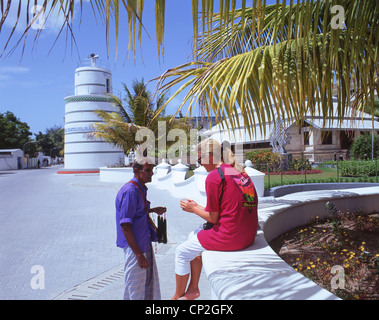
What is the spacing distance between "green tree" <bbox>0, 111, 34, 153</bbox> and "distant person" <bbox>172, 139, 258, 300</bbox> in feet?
203

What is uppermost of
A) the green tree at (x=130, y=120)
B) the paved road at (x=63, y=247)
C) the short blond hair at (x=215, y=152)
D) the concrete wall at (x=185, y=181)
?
the green tree at (x=130, y=120)

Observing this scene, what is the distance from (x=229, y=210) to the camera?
3043 millimetres

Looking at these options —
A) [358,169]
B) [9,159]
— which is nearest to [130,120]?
[358,169]

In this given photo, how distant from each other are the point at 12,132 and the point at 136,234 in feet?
206

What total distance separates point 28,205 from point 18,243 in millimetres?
5753

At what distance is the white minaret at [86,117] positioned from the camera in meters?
38.1

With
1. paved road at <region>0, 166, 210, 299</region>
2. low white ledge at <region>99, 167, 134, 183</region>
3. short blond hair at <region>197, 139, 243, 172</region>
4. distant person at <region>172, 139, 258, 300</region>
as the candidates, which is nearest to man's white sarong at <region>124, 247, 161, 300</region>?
distant person at <region>172, 139, 258, 300</region>

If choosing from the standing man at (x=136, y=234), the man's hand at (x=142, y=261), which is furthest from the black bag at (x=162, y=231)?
the man's hand at (x=142, y=261)

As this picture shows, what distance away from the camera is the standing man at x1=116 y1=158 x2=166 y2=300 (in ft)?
9.38

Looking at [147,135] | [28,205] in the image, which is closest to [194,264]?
[28,205]

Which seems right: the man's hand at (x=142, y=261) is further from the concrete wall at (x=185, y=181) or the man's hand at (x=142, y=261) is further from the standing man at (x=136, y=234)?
the concrete wall at (x=185, y=181)

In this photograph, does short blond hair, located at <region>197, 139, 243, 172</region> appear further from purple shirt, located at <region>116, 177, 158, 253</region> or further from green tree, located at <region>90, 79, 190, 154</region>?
green tree, located at <region>90, 79, 190, 154</region>

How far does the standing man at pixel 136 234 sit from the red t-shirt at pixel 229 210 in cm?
53
